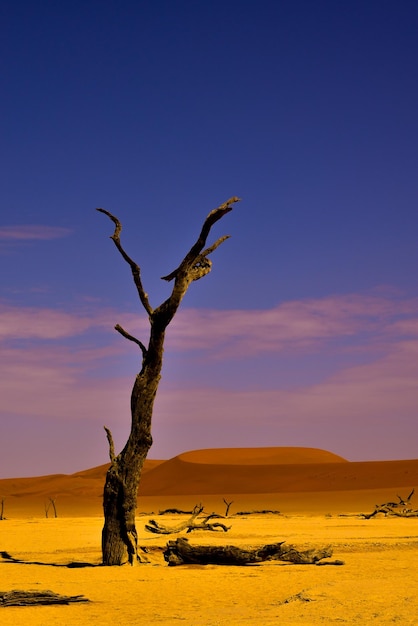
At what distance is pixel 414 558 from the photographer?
15492mm

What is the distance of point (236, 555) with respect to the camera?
14641 mm

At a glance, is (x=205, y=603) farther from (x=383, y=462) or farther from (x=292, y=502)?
(x=383, y=462)

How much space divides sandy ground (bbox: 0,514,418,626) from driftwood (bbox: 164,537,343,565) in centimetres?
20

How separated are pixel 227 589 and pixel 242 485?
223 feet

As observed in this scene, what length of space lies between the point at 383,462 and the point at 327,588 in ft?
238

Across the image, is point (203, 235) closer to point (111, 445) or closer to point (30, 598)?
point (111, 445)

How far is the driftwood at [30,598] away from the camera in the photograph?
35.3ft

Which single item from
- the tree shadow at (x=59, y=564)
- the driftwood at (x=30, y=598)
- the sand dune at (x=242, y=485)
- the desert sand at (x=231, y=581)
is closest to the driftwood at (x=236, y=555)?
the desert sand at (x=231, y=581)

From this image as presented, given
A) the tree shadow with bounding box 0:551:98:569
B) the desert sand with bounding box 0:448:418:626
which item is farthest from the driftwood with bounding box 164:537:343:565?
the tree shadow with bounding box 0:551:98:569

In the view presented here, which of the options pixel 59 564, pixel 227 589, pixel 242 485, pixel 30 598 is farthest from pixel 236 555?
pixel 242 485

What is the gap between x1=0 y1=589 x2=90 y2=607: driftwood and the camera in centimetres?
1077

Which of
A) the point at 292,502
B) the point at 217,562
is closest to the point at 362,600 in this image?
the point at 217,562

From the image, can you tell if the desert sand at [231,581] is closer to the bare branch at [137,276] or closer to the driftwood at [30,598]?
the driftwood at [30,598]

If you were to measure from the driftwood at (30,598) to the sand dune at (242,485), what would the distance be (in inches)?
1685
